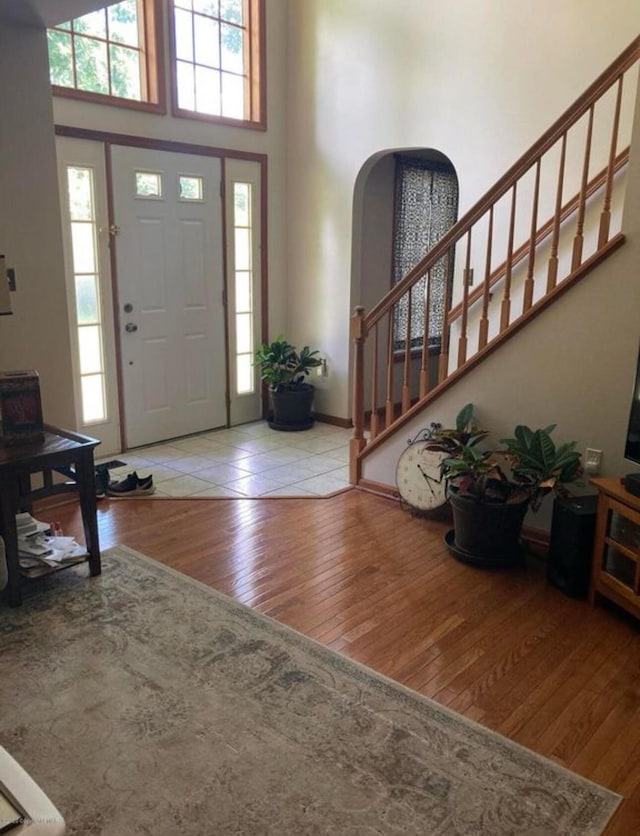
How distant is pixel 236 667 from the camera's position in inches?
97.0

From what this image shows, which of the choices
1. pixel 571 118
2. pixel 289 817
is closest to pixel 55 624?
pixel 289 817

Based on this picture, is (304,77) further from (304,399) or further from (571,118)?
(571,118)

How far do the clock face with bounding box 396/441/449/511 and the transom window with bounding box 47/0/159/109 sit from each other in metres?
3.08

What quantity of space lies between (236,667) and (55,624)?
79 centimetres

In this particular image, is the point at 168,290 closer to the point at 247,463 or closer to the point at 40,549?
the point at 247,463

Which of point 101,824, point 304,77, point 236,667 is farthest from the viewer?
point 304,77

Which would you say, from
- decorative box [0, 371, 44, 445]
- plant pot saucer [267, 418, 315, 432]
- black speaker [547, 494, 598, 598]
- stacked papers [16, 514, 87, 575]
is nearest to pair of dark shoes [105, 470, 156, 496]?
stacked papers [16, 514, 87, 575]

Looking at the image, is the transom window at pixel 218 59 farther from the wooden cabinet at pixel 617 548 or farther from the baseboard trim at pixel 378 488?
the wooden cabinet at pixel 617 548

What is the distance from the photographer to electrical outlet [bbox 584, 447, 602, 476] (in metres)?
3.26

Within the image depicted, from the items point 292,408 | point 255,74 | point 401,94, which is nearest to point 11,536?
point 292,408

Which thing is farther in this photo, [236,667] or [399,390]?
[399,390]

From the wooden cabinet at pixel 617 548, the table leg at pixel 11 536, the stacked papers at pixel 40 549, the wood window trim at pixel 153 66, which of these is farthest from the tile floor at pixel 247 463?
the wood window trim at pixel 153 66

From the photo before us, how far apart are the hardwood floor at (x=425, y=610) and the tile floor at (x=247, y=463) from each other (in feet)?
0.78

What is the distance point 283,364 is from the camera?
18.7 feet
